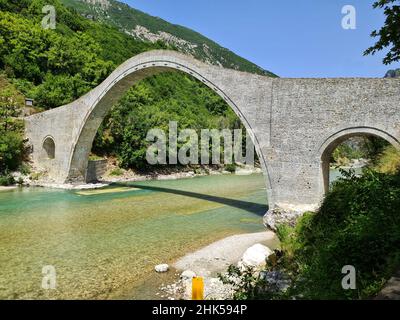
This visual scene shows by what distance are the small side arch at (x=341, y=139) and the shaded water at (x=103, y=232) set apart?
2.98m

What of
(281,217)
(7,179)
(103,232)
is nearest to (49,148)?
(7,179)

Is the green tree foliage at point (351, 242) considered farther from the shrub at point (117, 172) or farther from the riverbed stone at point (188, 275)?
the shrub at point (117, 172)

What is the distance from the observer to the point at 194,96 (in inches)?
2132

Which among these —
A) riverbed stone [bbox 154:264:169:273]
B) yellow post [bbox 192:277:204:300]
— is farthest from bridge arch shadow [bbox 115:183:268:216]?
yellow post [bbox 192:277:204:300]

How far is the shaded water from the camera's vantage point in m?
7.00

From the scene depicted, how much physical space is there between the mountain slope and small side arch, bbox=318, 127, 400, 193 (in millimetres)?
104883

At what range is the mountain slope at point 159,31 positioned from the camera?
4488 inches

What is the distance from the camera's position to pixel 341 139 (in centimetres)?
1045

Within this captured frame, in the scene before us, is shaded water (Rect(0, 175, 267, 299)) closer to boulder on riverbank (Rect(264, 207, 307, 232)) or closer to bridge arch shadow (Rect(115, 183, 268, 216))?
bridge arch shadow (Rect(115, 183, 268, 216))

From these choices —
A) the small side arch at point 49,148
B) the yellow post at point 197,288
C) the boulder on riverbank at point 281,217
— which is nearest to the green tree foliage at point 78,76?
the small side arch at point 49,148

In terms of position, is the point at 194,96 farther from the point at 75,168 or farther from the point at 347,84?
the point at 347,84

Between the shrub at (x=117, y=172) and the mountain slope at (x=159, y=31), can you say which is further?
the mountain slope at (x=159, y=31)

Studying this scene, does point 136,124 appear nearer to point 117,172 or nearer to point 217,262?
point 117,172
